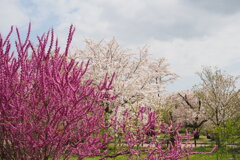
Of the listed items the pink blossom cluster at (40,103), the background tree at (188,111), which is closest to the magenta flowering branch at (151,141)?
the pink blossom cluster at (40,103)

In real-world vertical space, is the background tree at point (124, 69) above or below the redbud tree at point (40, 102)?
above

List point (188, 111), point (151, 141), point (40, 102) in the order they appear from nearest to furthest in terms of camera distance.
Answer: point (40, 102) → point (151, 141) → point (188, 111)

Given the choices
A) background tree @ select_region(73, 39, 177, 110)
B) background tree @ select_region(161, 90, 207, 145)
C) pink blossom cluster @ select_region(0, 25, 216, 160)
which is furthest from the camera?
background tree @ select_region(161, 90, 207, 145)

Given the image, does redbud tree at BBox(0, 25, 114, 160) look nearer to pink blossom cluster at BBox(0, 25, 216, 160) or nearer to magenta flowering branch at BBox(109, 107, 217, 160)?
pink blossom cluster at BBox(0, 25, 216, 160)

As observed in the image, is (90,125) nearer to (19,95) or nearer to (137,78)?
(19,95)

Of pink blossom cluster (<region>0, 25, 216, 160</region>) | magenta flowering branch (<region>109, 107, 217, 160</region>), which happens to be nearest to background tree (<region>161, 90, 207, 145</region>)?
magenta flowering branch (<region>109, 107, 217, 160</region>)

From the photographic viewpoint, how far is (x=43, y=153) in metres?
3.21

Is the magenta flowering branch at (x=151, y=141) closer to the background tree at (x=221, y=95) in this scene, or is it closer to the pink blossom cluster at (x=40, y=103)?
the pink blossom cluster at (x=40, y=103)

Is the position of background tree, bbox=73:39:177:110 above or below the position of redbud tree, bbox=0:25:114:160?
above

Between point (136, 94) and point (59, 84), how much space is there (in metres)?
15.7

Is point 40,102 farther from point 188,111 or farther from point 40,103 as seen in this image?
point 188,111

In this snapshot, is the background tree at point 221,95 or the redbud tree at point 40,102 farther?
the background tree at point 221,95

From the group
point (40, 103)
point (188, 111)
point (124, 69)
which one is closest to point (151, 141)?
point (40, 103)

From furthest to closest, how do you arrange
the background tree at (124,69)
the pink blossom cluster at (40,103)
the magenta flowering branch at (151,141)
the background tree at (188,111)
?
the background tree at (188,111) < the background tree at (124,69) < the magenta flowering branch at (151,141) < the pink blossom cluster at (40,103)
